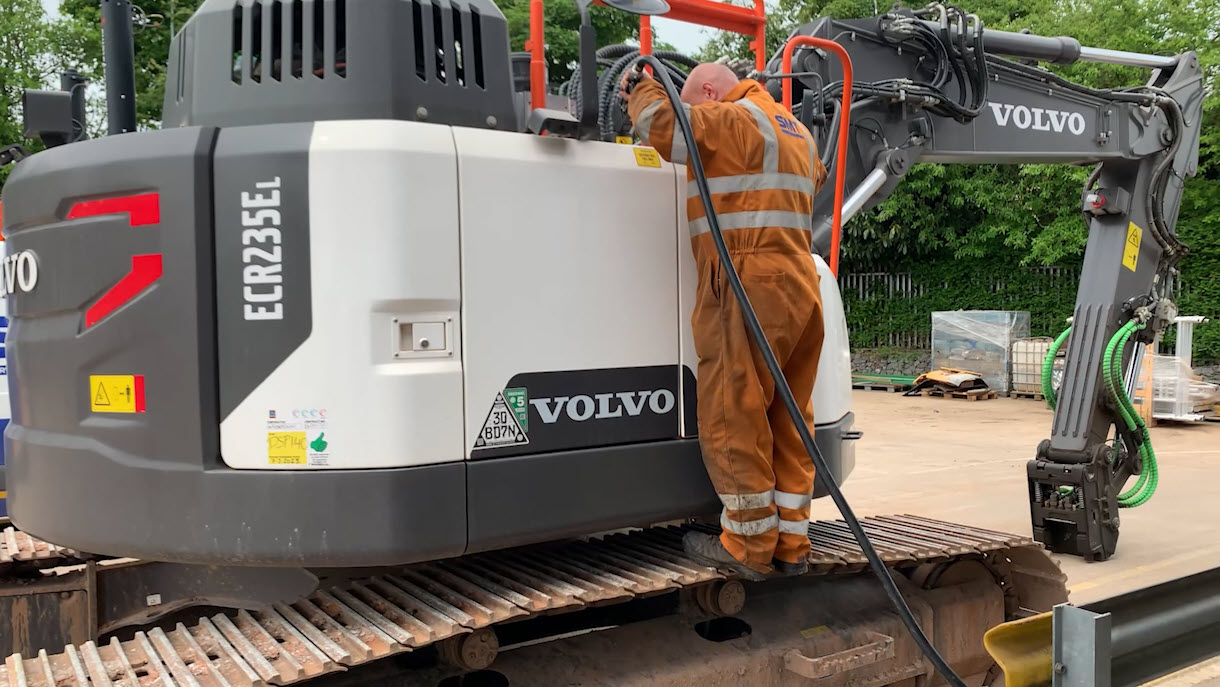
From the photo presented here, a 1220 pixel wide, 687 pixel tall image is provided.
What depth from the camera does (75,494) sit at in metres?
2.66

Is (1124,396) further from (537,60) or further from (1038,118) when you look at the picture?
(537,60)

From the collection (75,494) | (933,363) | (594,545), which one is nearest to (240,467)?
(75,494)

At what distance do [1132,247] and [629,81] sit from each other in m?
5.00

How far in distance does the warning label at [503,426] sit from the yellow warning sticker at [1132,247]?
536 cm

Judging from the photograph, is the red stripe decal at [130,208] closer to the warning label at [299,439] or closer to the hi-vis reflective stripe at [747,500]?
the warning label at [299,439]

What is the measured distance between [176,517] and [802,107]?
2502 millimetres

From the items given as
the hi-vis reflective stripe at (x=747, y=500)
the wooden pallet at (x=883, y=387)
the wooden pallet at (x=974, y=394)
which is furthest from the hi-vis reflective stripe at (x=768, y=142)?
the wooden pallet at (x=883, y=387)

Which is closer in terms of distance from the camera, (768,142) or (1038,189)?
(768,142)

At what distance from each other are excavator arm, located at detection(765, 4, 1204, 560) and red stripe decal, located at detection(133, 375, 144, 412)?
378cm

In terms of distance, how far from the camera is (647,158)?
2928mm

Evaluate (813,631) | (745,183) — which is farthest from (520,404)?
(813,631)

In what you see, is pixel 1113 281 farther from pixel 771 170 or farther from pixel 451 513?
pixel 451 513

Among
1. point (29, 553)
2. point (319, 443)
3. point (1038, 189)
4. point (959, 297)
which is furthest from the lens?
point (959, 297)

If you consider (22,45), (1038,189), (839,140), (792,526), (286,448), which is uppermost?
(22,45)
